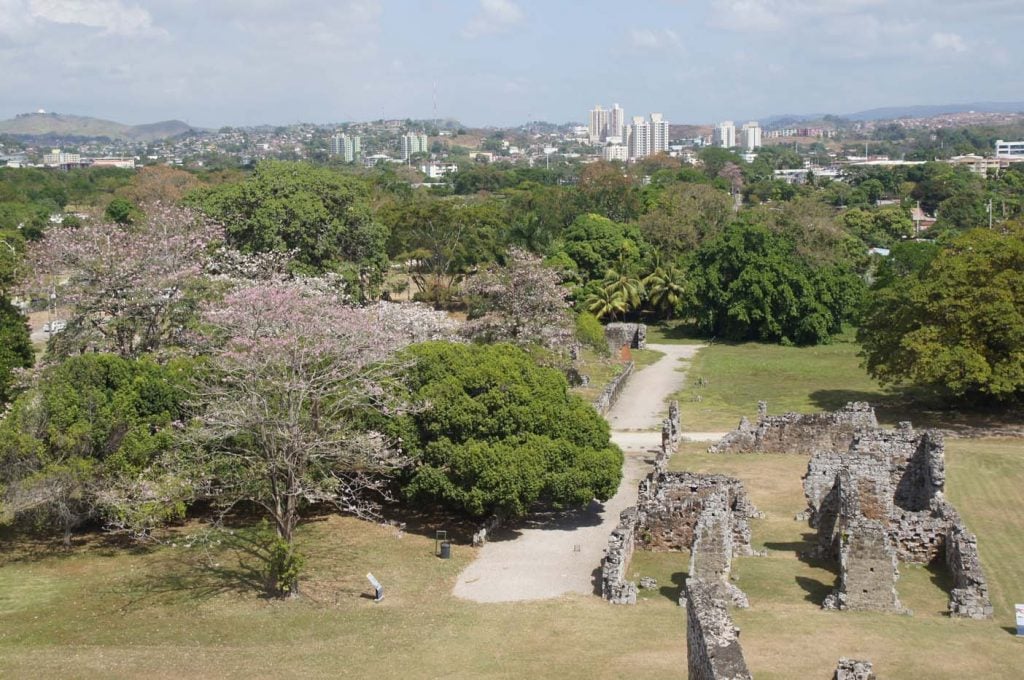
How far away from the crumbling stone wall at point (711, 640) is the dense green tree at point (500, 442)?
37.4 feet

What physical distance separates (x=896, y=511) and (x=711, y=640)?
13081 mm

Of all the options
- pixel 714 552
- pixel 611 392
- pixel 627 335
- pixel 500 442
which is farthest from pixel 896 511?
pixel 627 335

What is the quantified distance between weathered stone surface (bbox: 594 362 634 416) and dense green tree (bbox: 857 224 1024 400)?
402 inches

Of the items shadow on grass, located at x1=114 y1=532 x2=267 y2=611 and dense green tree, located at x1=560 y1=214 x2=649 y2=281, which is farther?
dense green tree, located at x1=560 y1=214 x2=649 y2=281

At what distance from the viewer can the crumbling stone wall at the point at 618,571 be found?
72.4 feet

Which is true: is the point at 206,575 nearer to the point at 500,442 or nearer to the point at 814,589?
the point at 500,442

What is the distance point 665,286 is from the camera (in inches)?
2474

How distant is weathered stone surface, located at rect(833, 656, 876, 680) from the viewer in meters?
15.6

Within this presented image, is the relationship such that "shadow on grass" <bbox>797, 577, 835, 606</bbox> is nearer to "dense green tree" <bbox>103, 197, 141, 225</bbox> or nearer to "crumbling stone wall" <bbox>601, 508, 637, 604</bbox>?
"crumbling stone wall" <bbox>601, 508, 637, 604</bbox>

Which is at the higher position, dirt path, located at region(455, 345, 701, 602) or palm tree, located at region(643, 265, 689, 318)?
palm tree, located at region(643, 265, 689, 318)

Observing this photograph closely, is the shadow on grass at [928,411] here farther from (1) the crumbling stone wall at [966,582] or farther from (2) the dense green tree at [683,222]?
(2) the dense green tree at [683,222]

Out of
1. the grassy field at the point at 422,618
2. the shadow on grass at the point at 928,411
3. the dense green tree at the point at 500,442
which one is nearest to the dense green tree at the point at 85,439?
the grassy field at the point at 422,618

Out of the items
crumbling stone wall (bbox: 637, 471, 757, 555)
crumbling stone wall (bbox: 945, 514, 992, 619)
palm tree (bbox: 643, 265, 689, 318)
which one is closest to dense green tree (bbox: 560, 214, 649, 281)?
palm tree (bbox: 643, 265, 689, 318)

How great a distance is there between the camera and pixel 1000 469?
30.7 meters
